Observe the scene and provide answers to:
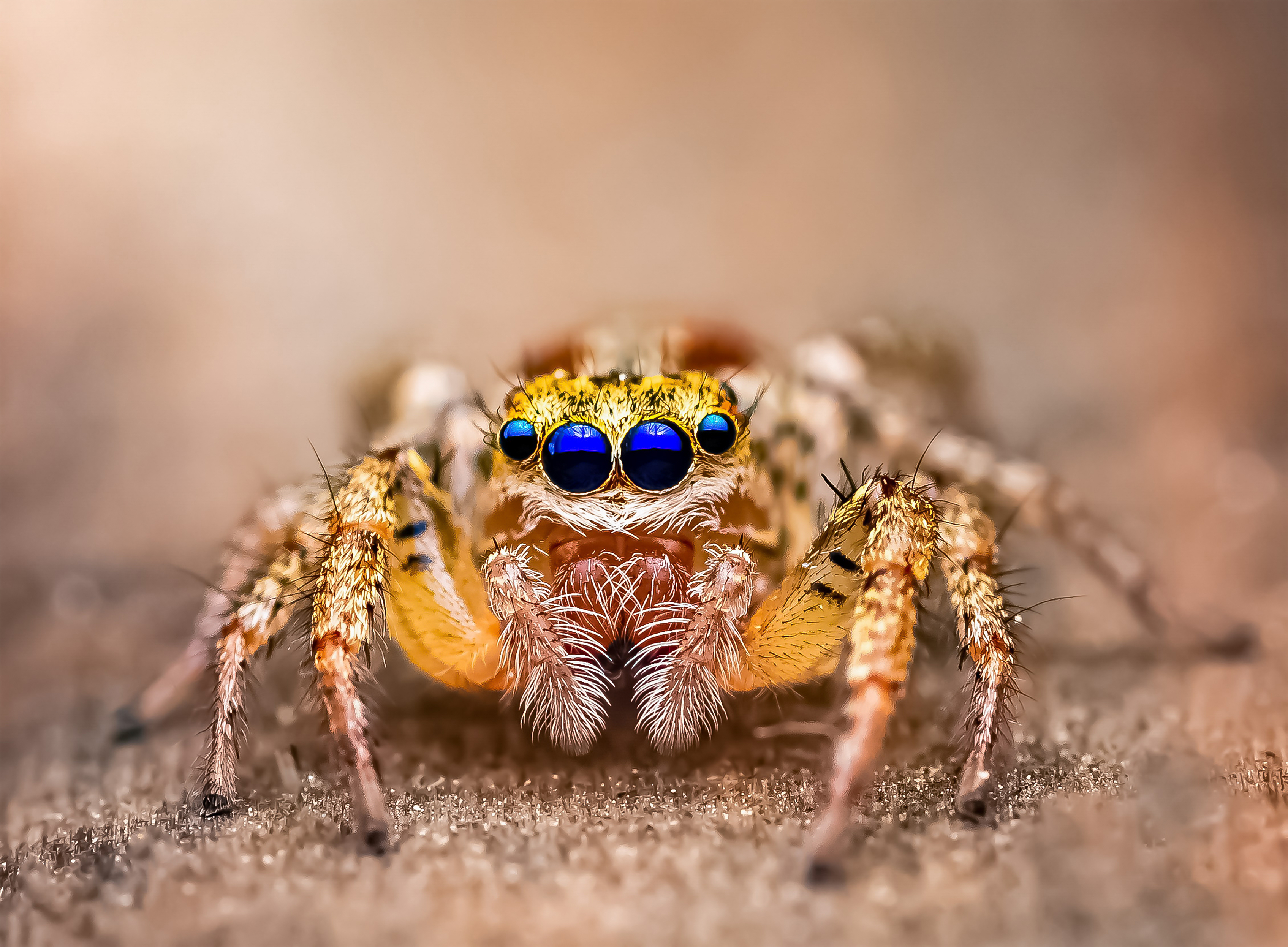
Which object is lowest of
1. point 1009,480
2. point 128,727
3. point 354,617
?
point 128,727

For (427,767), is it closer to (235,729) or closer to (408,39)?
(235,729)

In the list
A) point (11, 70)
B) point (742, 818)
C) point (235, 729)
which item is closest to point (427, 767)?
point (235, 729)

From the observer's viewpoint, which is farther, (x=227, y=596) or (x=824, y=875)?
(x=227, y=596)

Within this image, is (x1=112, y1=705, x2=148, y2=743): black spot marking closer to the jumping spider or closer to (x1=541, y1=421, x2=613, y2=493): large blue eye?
the jumping spider

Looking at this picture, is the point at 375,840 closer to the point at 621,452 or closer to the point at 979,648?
the point at 621,452

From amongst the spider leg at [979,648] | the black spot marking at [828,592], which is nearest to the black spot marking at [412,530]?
the black spot marking at [828,592]

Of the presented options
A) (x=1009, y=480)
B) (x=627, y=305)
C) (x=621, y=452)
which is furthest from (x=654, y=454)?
(x=627, y=305)

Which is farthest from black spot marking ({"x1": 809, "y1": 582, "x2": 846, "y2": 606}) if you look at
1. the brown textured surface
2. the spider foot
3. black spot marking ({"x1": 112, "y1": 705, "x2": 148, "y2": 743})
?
black spot marking ({"x1": 112, "y1": 705, "x2": 148, "y2": 743})
